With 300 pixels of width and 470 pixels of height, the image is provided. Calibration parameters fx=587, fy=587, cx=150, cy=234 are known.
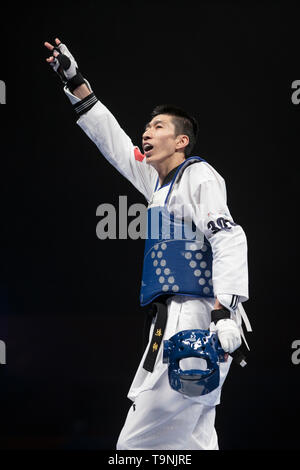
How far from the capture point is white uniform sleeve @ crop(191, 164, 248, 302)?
2307mm

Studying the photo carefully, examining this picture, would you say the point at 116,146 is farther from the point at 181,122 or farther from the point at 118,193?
the point at 118,193

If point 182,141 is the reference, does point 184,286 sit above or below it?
below

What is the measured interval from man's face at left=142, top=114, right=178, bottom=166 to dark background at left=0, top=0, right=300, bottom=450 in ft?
4.75

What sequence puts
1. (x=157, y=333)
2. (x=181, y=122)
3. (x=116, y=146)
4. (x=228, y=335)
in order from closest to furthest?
(x=228, y=335), (x=157, y=333), (x=181, y=122), (x=116, y=146)

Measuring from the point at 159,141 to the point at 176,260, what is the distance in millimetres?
635

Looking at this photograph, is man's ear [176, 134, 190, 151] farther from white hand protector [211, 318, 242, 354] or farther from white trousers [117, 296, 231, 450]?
white hand protector [211, 318, 242, 354]

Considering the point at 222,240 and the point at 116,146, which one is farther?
the point at 116,146

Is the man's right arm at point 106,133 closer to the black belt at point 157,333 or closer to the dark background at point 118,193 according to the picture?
the black belt at point 157,333

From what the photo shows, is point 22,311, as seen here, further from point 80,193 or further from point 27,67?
point 27,67

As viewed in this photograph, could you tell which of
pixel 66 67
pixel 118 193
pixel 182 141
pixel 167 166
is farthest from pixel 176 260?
pixel 118 193

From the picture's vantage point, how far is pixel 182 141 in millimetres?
2834

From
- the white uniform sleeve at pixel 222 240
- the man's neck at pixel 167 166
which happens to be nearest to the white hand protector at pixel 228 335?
the white uniform sleeve at pixel 222 240

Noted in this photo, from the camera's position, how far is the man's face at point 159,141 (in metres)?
2.78

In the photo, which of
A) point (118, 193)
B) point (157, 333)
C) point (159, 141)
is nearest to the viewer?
point (157, 333)
